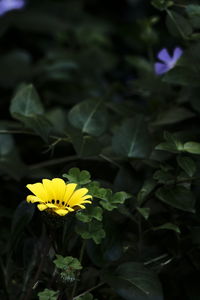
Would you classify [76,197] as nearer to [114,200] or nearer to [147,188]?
[114,200]

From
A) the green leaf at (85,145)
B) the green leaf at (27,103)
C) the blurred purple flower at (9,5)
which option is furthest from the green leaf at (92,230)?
the blurred purple flower at (9,5)

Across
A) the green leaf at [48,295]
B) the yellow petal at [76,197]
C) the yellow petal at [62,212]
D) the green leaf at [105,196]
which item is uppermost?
the yellow petal at [62,212]

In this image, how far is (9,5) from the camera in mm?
2682

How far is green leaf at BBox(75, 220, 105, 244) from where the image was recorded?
97 centimetres

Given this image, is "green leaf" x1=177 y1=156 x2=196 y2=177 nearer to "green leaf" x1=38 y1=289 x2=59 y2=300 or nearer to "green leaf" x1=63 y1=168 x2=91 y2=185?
"green leaf" x1=63 y1=168 x2=91 y2=185

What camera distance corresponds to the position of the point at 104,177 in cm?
135

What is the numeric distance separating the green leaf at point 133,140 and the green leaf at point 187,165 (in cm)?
15

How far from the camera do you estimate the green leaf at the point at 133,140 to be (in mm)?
1237

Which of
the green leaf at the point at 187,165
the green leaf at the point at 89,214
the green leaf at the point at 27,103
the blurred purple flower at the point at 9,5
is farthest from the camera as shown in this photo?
the blurred purple flower at the point at 9,5

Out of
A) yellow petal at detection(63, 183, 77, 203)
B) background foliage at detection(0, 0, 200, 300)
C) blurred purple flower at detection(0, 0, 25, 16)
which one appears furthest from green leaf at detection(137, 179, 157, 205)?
blurred purple flower at detection(0, 0, 25, 16)

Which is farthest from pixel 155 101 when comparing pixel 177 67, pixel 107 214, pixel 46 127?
pixel 107 214

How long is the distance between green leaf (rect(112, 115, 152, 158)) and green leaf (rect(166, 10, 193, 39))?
193mm

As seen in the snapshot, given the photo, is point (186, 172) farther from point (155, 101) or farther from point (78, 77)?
point (78, 77)

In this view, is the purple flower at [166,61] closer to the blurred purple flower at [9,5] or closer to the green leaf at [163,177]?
the green leaf at [163,177]
